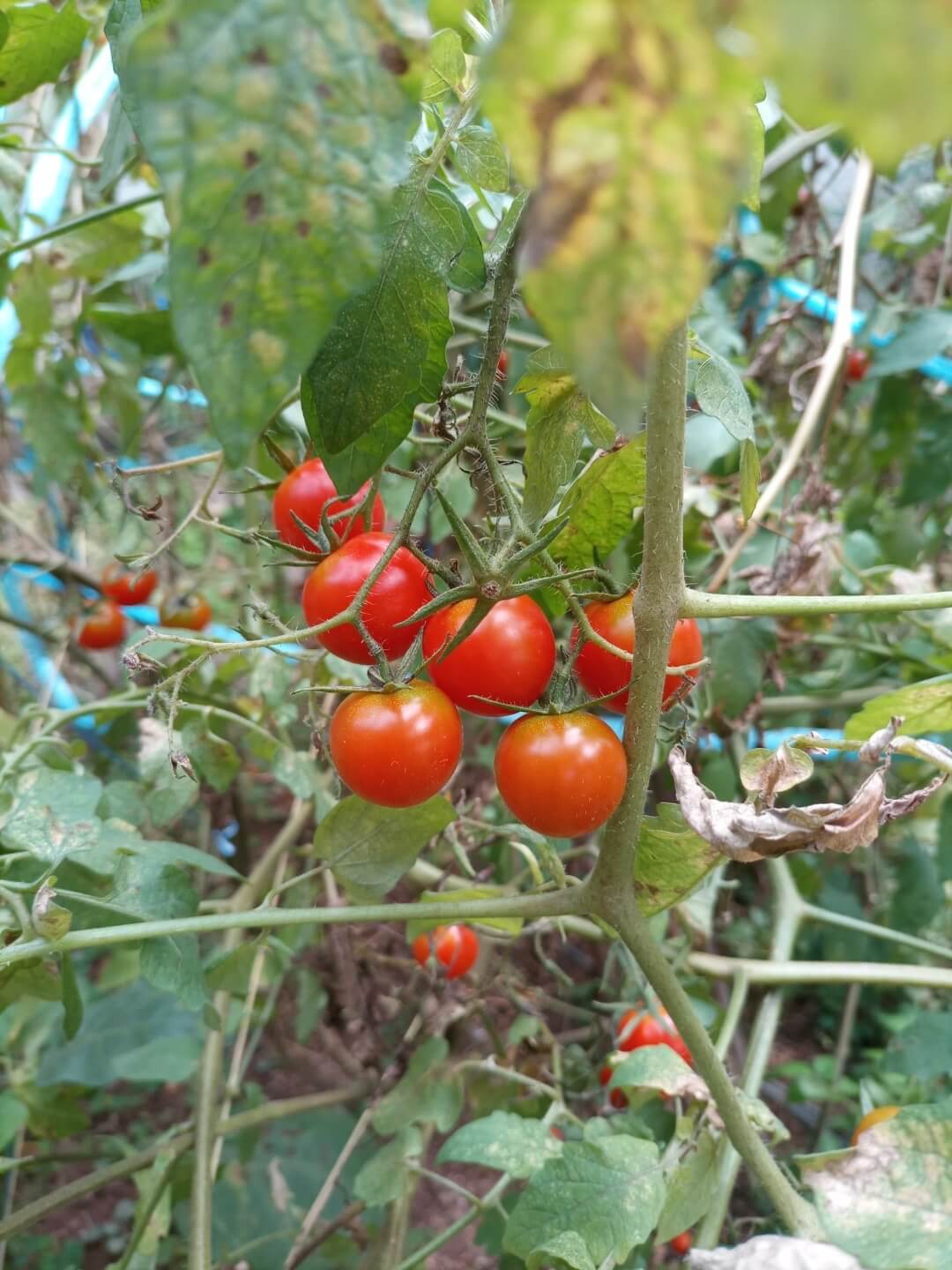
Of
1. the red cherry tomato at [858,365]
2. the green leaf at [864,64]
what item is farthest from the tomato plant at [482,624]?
the red cherry tomato at [858,365]

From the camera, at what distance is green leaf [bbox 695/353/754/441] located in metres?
0.49

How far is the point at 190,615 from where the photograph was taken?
142 cm

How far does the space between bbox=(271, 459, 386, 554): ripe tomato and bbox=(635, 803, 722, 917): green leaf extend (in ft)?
0.78

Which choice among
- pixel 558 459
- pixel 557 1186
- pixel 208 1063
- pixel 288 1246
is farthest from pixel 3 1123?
pixel 558 459

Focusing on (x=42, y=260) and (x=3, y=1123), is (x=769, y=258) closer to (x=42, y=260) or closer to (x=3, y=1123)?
(x=42, y=260)

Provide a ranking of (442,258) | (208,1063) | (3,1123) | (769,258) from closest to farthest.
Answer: (442,258), (208,1063), (3,1123), (769,258)

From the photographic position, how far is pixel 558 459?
0.48 metres

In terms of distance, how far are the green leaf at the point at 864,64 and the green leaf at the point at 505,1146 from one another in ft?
2.17

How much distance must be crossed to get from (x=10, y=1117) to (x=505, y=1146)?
0.64 m

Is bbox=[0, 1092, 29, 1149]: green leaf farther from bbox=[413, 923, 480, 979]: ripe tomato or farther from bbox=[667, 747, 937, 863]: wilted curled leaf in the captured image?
bbox=[667, 747, 937, 863]: wilted curled leaf

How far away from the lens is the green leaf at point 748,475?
1.70 feet

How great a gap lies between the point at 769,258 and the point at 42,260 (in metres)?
1.08

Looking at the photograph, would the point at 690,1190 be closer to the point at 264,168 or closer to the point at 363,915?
the point at 363,915

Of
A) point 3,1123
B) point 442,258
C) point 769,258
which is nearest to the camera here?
point 442,258
